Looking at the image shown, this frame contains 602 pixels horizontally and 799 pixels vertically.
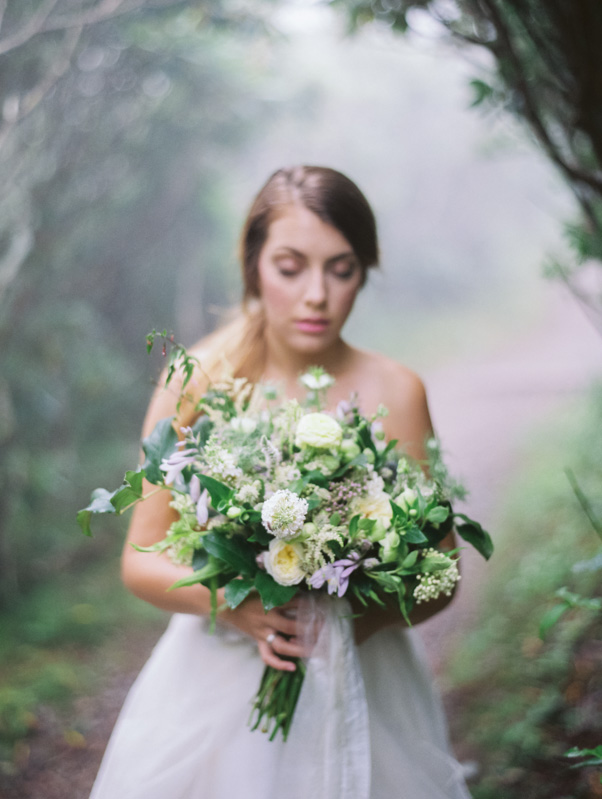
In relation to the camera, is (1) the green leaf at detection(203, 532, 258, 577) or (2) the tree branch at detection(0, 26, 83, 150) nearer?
(1) the green leaf at detection(203, 532, 258, 577)

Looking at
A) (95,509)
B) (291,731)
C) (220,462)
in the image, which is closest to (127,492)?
(95,509)

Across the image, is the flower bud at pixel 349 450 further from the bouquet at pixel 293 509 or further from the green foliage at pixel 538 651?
the green foliage at pixel 538 651

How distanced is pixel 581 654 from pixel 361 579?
7.60ft

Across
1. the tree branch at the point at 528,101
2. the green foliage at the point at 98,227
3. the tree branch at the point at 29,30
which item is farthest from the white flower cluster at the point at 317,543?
the green foliage at the point at 98,227

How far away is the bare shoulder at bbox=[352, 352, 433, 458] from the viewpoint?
1830 millimetres

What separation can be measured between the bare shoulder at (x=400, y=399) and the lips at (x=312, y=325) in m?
0.24

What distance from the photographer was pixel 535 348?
9.73 metres

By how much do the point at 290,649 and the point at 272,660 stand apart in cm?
5

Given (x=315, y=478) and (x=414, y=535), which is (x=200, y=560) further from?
(x=414, y=535)

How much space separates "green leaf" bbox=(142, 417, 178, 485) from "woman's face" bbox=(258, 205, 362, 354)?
1.56 feet

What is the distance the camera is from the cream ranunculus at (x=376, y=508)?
128 cm

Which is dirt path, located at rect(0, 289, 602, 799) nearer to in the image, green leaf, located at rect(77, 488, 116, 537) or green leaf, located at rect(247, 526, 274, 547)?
green leaf, located at rect(247, 526, 274, 547)

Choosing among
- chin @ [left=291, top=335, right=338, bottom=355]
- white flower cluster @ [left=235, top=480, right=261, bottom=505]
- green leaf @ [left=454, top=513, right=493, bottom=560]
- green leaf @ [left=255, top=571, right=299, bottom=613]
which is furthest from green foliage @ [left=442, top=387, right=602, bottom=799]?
chin @ [left=291, top=335, right=338, bottom=355]

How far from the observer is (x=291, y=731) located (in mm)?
1443
